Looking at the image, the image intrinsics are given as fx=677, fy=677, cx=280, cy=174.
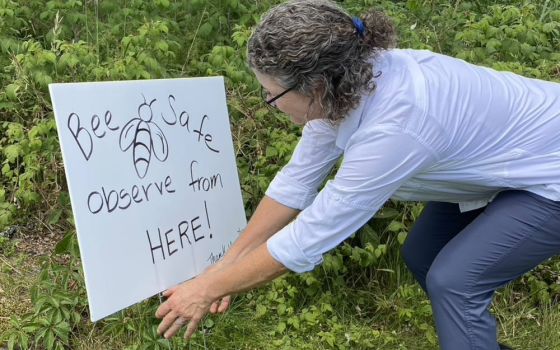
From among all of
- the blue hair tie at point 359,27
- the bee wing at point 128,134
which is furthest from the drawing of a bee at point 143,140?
the blue hair tie at point 359,27

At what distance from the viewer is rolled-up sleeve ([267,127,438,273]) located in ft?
5.69

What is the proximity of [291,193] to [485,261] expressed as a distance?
0.70 meters

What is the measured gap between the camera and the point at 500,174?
1.95 metres

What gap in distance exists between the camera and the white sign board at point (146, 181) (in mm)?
1973

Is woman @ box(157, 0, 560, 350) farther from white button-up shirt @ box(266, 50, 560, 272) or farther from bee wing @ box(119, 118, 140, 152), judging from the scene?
bee wing @ box(119, 118, 140, 152)

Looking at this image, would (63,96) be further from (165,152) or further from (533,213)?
(533,213)

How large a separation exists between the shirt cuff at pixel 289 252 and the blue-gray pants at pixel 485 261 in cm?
38

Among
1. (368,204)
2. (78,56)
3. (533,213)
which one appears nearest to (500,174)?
(533,213)

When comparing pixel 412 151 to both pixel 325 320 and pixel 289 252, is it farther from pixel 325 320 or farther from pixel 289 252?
pixel 325 320

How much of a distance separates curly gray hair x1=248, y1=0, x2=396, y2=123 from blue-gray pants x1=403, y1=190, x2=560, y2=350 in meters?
0.54

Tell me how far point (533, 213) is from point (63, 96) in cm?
138

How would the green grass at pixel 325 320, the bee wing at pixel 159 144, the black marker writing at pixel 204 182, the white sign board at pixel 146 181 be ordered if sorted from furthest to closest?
1. the green grass at pixel 325 320
2. the black marker writing at pixel 204 182
3. the bee wing at pixel 159 144
4. the white sign board at pixel 146 181

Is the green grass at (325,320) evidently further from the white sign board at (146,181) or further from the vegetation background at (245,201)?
the white sign board at (146,181)

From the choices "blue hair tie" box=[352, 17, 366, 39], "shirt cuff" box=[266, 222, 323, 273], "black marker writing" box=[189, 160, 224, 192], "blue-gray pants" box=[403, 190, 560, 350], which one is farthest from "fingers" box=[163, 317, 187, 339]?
"blue hair tie" box=[352, 17, 366, 39]
